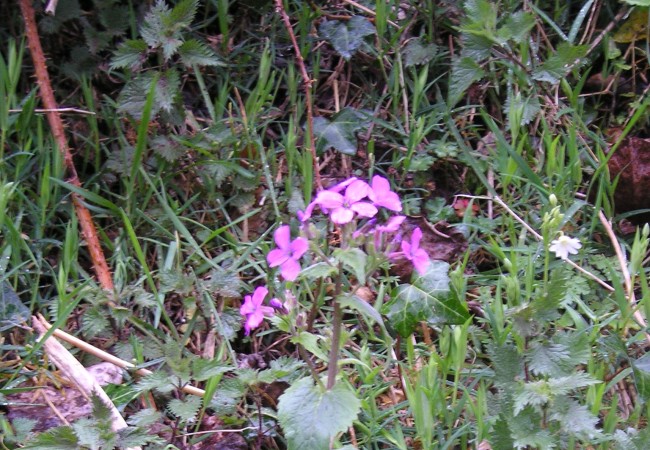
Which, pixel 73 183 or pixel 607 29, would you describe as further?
pixel 607 29

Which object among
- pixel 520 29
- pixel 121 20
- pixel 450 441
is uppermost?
pixel 121 20

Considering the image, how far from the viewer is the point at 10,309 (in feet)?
8.21

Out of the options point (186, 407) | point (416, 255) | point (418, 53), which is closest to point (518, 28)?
point (418, 53)

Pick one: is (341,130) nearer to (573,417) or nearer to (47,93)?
(47,93)

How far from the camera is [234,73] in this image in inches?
126

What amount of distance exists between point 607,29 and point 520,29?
0.46 meters

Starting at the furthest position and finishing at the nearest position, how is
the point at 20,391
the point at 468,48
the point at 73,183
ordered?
1. the point at 468,48
2. the point at 73,183
3. the point at 20,391

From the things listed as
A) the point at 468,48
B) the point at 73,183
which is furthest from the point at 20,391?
the point at 468,48

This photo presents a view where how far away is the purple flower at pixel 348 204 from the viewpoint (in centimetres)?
170

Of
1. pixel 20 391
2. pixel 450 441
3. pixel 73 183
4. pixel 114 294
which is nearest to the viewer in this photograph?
pixel 450 441

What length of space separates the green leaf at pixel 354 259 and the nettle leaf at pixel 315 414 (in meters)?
0.29

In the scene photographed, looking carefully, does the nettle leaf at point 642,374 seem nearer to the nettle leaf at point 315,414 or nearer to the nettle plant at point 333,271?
the nettle plant at point 333,271

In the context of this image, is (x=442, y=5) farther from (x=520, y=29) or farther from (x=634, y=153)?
(x=634, y=153)

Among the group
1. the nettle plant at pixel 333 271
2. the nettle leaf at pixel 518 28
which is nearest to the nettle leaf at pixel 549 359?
the nettle plant at pixel 333 271
